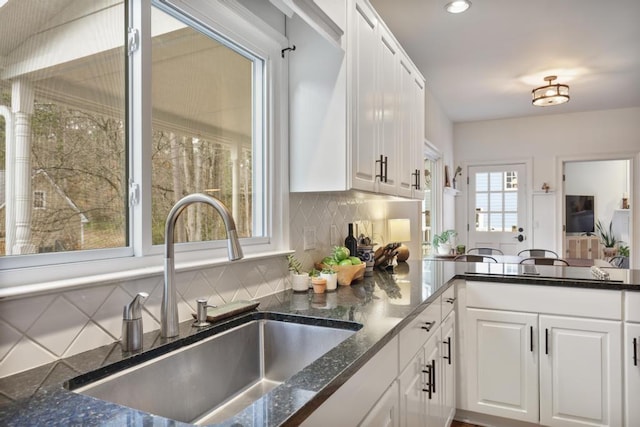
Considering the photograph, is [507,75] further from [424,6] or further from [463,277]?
[463,277]

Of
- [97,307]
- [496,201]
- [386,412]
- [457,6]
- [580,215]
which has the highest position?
[457,6]

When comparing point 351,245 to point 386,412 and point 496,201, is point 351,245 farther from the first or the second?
point 496,201

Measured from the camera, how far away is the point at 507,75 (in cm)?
423

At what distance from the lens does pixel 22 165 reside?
994mm

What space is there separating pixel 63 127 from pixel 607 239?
9.17m

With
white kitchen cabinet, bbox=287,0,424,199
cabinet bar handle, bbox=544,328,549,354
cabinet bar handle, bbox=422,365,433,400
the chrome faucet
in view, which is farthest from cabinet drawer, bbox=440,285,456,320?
the chrome faucet

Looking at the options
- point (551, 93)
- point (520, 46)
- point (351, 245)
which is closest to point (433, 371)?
point (351, 245)

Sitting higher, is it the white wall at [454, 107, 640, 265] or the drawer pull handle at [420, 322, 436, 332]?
the white wall at [454, 107, 640, 265]

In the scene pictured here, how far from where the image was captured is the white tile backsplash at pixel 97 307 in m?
0.91

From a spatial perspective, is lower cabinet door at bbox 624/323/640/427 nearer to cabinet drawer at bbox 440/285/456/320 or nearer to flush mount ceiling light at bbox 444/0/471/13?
cabinet drawer at bbox 440/285/456/320

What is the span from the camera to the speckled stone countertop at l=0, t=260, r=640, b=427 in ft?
2.36

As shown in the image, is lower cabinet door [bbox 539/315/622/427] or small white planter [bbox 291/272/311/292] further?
lower cabinet door [bbox 539/315/622/427]

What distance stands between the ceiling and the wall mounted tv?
3407 mm

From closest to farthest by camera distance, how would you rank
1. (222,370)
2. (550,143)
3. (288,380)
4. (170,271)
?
(288,380) < (170,271) < (222,370) < (550,143)
